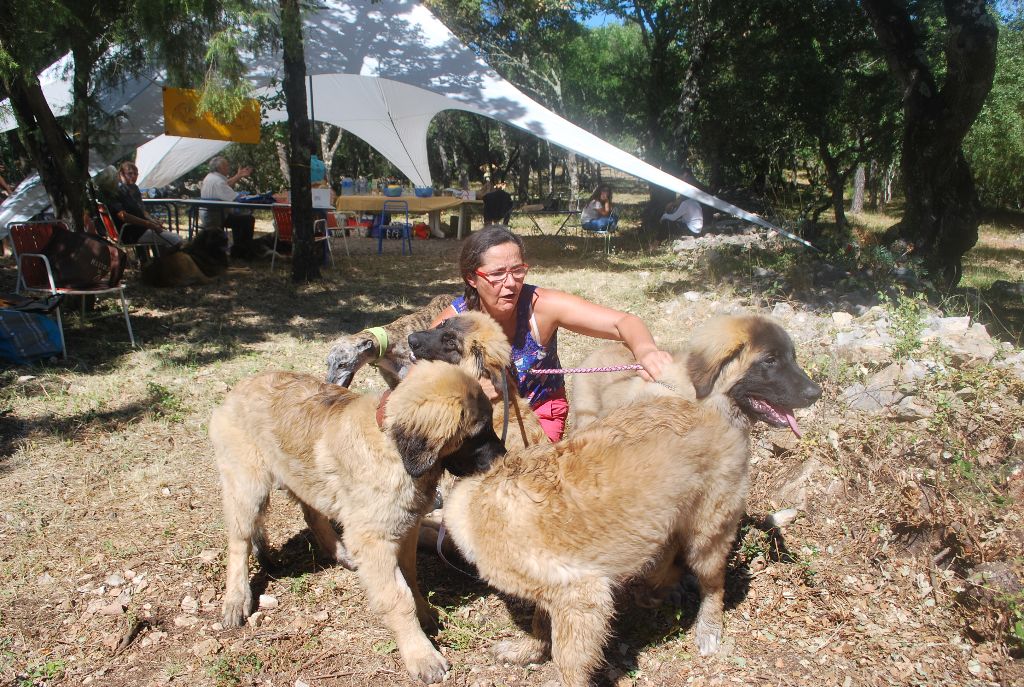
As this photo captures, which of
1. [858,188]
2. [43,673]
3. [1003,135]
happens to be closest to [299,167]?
[43,673]

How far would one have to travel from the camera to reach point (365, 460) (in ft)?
10.1

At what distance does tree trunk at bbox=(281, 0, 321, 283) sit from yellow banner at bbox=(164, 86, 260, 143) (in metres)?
0.59

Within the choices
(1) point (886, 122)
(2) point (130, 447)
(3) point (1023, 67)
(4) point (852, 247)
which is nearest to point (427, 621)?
(2) point (130, 447)

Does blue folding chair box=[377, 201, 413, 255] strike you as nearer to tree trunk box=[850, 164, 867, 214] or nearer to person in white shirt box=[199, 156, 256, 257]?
person in white shirt box=[199, 156, 256, 257]

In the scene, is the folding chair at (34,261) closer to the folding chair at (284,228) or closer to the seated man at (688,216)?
the folding chair at (284,228)

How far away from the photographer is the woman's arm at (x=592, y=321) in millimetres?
3730

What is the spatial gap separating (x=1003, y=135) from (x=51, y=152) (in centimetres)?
2771

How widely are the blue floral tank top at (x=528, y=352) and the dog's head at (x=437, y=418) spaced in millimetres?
1094

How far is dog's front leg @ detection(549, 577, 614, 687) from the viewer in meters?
2.74

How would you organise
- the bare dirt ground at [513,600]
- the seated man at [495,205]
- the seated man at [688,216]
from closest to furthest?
the bare dirt ground at [513,600] < the seated man at [688,216] < the seated man at [495,205]

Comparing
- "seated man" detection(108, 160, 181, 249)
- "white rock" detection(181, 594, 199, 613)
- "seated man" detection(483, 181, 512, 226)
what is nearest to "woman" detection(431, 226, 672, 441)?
"white rock" detection(181, 594, 199, 613)

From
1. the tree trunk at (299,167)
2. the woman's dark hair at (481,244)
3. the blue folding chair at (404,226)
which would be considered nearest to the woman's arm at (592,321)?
the woman's dark hair at (481,244)

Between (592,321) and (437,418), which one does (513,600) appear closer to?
(437,418)

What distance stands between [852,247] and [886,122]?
841 cm
